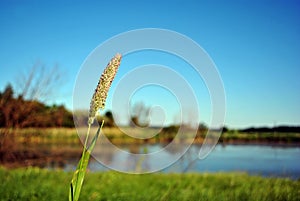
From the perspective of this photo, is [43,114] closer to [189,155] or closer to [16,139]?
[16,139]

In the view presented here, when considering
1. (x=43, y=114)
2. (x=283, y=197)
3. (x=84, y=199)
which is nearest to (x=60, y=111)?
(x=43, y=114)

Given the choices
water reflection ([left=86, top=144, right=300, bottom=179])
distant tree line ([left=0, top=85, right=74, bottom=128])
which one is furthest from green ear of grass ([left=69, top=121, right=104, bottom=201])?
distant tree line ([left=0, top=85, right=74, bottom=128])

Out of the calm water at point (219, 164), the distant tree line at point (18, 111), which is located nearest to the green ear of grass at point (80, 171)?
the calm water at point (219, 164)

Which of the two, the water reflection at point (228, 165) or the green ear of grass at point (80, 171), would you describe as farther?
the water reflection at point (228, 165)

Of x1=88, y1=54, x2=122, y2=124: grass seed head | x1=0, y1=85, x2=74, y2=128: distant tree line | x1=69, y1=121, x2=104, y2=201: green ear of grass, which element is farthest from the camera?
x1=0, y1=85, x2=74, y2=128: distant tree line

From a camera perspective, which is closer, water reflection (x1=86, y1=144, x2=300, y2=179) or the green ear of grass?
the green ear of grass

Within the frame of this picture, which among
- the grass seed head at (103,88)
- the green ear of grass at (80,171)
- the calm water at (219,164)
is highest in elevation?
the grass seed head at (103,88)

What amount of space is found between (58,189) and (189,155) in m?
10.3

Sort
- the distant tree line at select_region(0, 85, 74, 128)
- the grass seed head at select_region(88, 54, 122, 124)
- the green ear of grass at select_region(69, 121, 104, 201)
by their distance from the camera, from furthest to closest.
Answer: the distant tree line at select_region(0, 85, 74, 128) → the green ear of grass at select_region(69, 121, 104, 201) → the grass seed head at select_region(88, 54, 122, 124)

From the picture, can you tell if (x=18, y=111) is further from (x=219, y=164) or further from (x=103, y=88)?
(x=103, y=88)

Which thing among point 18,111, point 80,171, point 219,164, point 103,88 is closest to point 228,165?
point 219,164

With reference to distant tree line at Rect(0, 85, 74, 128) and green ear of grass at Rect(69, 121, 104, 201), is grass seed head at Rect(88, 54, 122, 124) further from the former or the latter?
distant tree line at Rect(0, 85, 74, 128)

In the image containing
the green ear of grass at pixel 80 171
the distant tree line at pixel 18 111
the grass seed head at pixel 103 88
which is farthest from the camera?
the distant tree line at pixel 18 111

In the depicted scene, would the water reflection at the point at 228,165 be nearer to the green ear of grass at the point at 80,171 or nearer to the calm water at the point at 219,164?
the calm water at the point at 219,164
